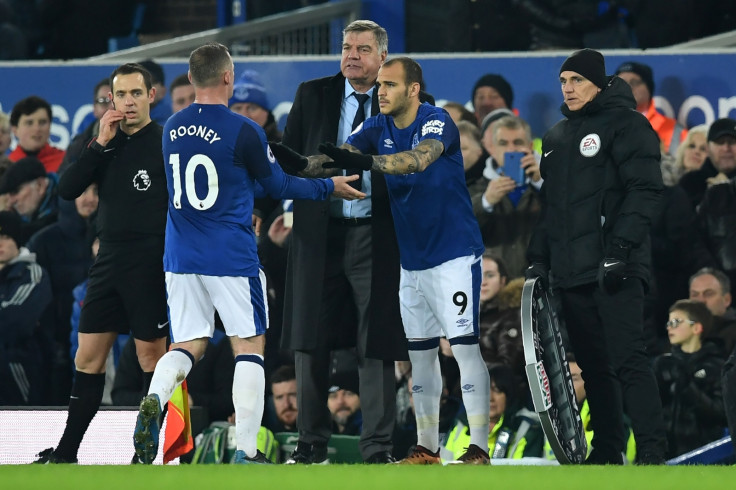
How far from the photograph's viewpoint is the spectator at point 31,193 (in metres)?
10.2

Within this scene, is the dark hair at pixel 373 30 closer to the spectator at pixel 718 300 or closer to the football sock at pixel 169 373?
the football sock at pixel 169 373

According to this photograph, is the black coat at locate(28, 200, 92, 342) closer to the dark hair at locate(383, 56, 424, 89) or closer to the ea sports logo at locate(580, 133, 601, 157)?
the dark hair at locate(383, 56, 424, 89)

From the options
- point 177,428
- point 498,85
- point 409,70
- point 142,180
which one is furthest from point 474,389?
point 498,85

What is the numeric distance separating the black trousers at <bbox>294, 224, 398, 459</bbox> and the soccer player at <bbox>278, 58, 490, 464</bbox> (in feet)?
1.17

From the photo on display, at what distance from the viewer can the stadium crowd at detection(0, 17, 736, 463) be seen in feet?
30.5

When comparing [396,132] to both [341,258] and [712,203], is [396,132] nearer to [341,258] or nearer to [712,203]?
[341,258]

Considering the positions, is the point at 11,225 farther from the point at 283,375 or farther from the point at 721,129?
the point at 721,129

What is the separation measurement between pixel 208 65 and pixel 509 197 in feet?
11.0

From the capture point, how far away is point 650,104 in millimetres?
9656

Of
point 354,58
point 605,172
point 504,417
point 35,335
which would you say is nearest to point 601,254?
point 605,172

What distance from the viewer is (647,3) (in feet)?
37.3

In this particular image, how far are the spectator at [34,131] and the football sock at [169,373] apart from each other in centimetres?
368

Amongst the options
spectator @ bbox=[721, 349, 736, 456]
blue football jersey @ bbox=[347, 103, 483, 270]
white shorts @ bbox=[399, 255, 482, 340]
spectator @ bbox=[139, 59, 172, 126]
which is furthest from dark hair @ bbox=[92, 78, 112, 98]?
spectator @ bbox=[721, 349, 736, 456]

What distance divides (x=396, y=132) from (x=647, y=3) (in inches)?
183
